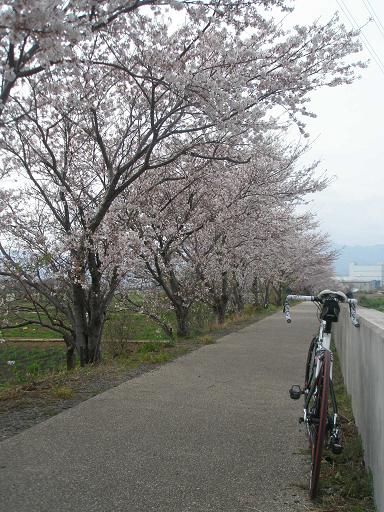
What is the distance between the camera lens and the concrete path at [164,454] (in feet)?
11.4

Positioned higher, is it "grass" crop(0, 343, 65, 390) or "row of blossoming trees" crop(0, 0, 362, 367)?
"row of blossoming trees" crop(0, 0, 362, 367)

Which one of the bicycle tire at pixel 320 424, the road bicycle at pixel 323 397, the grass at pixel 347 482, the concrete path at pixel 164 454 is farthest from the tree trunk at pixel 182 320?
the bicycle tire at pixel 320 424

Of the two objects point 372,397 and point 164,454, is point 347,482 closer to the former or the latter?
point 372,397

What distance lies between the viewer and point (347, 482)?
149 inches

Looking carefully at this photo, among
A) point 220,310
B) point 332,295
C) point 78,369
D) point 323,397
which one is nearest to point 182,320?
point 220,310

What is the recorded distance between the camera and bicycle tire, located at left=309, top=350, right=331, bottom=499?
3.44 m

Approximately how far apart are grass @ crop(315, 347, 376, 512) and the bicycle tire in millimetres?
133

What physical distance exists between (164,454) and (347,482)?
1444 mm

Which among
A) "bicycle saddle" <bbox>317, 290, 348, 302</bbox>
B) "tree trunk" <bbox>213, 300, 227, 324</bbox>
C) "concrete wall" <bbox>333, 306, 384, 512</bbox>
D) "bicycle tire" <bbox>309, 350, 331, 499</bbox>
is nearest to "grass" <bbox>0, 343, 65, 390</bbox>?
"tree trunk" <bbox>213, 300, 227, 324</bbox>

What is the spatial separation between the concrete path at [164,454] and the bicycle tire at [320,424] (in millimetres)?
153

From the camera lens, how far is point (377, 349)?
3.40m

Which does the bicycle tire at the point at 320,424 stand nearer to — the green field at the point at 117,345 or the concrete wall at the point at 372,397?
the concrete wall at the point at 372,397

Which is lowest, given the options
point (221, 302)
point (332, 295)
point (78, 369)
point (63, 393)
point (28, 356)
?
point (28, 356)

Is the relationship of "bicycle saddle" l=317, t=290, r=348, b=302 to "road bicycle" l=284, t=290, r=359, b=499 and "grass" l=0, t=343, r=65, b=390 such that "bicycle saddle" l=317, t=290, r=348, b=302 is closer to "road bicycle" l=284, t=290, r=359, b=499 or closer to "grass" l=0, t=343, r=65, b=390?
"road bicycle" l=284, t=290, r=359, b=499
